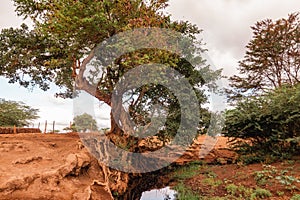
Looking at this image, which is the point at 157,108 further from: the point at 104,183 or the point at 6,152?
the point at 6,152

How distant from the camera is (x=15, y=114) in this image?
63.4 feet

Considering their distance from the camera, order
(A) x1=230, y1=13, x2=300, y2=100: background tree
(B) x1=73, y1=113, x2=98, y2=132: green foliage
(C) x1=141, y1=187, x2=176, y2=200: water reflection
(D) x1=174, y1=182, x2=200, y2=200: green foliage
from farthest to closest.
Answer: (A) x1=230, y1=13, x2=300, y2=100: background tree → (B) x1=73, y1=113, x2=98, y2=132: green foliage → (C) x1=141, y1=187, x2=176, y2=200: water reflection → (D) x1=174, y1=182, x2=200, y2=200: green foliage

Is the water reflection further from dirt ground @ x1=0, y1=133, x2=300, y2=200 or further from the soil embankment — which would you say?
the soil embankment

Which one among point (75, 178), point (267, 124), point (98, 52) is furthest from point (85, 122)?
point (267, 124)

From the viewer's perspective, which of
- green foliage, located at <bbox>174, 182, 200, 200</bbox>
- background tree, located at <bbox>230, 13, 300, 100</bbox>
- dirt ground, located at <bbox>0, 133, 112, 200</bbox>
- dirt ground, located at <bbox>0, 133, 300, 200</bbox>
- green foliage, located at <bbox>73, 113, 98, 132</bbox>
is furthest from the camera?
background tree, located at <bbox>230, 13, 300, 100</bbox>

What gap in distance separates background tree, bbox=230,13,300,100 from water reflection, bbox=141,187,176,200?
1102 centimetres

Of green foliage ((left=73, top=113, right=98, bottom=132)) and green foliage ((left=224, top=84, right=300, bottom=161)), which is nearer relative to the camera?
green foliage ((left=224, top=84, right=300, bottom=161))

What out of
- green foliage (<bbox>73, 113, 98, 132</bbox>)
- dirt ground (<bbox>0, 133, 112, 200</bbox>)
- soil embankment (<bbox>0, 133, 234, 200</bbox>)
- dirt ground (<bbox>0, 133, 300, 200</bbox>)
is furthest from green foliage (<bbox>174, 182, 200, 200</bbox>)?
green foliage (<bbox>73, 113, 98, 132</bbox>)

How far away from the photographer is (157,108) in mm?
9305

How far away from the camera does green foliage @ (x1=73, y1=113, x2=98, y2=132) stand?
1055 cm

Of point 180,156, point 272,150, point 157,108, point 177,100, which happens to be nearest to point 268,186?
point 272,150

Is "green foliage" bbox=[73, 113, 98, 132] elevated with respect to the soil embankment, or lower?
elevated

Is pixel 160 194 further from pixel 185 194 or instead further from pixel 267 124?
pixel 267 124

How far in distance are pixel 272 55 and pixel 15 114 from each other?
2028cm
